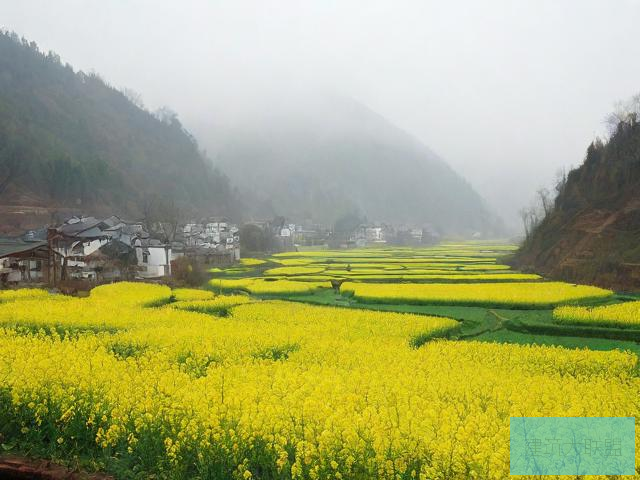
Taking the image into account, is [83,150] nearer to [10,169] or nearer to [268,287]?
[10,169]

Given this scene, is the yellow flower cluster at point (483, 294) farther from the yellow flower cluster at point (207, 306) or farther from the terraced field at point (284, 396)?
the yellow flower cluster at point (207, 306)

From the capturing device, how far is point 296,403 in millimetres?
8375

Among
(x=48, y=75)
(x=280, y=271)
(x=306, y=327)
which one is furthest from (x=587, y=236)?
(x=48, y=75)

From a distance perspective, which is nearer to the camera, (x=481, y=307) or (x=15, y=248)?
(x=481, y=307)

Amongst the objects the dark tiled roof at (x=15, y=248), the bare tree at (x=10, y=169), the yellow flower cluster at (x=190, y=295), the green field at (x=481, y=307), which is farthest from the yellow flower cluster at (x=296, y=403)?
the bare tree at (x=10, y=169)

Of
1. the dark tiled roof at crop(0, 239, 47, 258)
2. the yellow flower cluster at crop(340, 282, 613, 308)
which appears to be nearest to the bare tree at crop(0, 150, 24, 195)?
the dark tiled roof at crop(0, 239, 47, 258)

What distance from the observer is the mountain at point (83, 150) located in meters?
68.0

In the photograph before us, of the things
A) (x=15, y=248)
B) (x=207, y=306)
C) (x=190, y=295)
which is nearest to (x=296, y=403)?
(x=207, y=306)

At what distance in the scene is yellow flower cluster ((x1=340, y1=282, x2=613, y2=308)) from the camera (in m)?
27.1

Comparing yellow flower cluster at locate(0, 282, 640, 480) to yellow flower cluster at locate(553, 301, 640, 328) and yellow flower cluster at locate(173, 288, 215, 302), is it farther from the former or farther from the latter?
yellow flower cluster at locate(173, 288, 215, 302)

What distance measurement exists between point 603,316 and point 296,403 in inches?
691

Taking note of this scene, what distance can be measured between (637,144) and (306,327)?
1590 inches

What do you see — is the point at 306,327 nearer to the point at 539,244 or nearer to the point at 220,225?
the point at 539,244

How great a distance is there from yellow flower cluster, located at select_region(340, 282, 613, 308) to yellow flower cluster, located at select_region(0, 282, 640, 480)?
12600mm
